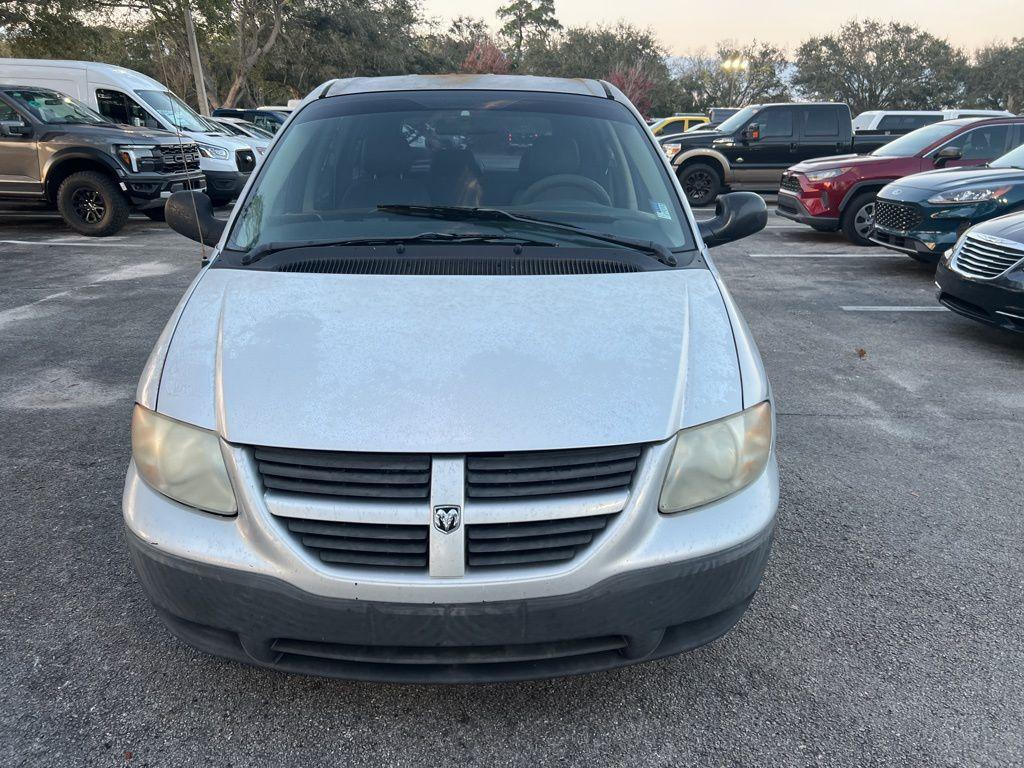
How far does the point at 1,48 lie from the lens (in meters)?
27.5

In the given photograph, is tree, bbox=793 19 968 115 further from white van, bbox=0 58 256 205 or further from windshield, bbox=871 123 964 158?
white van, bbox=0 58 256 205

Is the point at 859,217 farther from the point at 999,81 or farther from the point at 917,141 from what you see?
the point at 999,81

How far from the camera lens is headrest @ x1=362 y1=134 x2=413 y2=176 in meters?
3.07

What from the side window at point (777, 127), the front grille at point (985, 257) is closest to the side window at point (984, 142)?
the side window at point (777, 127)

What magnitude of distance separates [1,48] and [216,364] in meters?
32.9

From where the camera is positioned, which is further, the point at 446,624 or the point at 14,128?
the point at 14,128

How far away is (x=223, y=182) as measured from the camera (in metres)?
12.0

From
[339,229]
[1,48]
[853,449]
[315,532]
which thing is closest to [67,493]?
[339,229]

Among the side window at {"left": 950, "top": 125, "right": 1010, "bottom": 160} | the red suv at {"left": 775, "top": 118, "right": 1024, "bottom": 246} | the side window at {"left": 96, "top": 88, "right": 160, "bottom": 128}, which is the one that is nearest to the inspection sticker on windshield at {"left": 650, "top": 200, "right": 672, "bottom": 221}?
the red suv at {"left": 775, "top": 118, "right": 1024, "bottom": 246}

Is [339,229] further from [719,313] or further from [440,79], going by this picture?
[719,313]

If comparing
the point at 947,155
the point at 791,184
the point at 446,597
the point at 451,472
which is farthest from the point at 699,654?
the point at 947,155

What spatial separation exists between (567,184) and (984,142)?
10129 mm

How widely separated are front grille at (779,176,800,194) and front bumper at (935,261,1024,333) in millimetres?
5215

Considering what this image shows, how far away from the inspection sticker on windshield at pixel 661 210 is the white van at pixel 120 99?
34.1 feet
